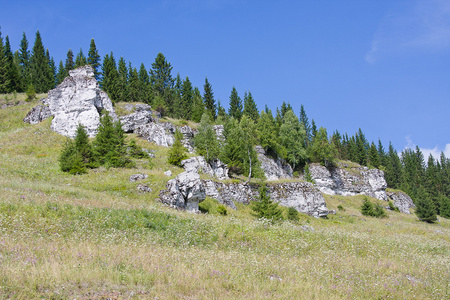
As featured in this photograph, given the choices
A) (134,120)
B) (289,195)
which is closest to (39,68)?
(134,120)

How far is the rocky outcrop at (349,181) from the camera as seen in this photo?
6957 cm

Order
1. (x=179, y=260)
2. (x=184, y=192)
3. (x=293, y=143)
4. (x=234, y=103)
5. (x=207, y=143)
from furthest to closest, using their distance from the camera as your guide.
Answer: (x=234, y=103) < (x=293, y=143) < (x=207, y=143) < (x=184, y=192) < (x=179, y=260)

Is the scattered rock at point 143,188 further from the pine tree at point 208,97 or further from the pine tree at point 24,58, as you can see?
the pine tree at point 24,58

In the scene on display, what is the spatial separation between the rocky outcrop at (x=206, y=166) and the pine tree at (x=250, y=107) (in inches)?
1882

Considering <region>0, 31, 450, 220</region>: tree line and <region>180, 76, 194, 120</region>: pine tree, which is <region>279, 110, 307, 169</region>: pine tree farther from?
<region>180, 76, 194, 120</region>: pine tree

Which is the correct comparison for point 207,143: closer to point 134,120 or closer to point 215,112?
point 134,120

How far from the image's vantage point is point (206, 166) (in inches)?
1652

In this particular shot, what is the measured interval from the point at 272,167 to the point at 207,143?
22.7m

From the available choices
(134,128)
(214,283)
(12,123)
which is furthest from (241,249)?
(12,123)

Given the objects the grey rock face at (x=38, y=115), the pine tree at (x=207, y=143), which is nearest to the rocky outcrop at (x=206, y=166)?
the pine tree at (x=207, y=143)

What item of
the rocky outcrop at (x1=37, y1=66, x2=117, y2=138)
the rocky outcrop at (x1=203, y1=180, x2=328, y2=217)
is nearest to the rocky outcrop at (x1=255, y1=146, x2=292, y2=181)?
the rocky outcrop at (x1=203, y1=180, x2=328, y2=217)

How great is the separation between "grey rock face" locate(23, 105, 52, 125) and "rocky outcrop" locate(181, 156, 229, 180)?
32276 mm

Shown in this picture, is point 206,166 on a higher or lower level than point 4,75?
lower

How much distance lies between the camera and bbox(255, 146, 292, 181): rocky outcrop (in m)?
61.2
